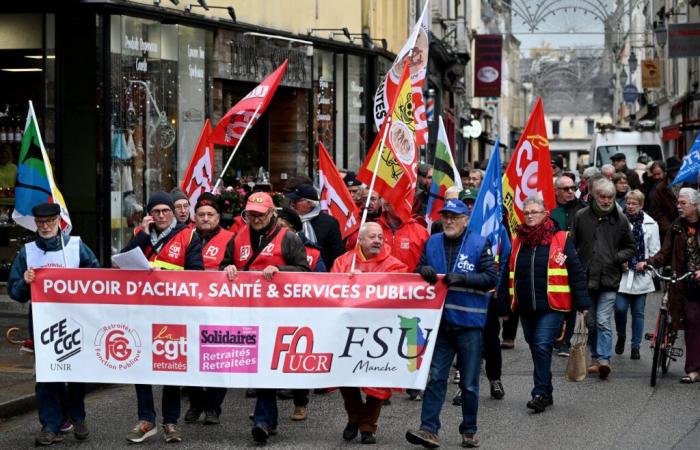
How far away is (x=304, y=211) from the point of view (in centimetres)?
1202

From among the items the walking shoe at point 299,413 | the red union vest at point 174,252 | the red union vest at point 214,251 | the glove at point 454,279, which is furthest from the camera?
the red union vest at point 214,251

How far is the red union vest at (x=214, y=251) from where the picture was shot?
10555 mm

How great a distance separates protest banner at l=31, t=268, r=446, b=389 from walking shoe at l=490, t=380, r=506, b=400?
2.33 meters

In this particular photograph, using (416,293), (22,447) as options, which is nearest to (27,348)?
(22,447)

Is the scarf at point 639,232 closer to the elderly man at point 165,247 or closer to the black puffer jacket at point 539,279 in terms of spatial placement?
the black puffer jacket at point 539,279

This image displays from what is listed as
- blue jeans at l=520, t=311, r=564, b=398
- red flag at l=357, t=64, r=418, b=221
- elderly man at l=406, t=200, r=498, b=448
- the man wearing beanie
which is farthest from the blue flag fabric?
elderly man at l=406, t=200, r=498, b=448

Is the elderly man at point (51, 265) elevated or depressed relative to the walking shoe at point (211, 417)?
elevated

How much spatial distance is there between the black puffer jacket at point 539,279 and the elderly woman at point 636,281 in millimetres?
2340

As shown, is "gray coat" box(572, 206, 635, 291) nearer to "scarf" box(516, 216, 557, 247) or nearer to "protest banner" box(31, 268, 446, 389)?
"scarf" box(516, 216, 557, 247)

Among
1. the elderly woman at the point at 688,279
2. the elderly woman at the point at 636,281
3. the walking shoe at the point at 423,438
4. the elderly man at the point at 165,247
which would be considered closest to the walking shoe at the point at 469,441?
the walking shoe at the point at 423,438

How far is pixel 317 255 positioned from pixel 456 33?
36.9 metres

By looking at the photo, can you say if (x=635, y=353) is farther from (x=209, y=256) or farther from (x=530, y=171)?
(x=209, y=256)

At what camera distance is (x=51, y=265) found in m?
9.58

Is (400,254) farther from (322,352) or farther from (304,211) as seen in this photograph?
(322,352)
